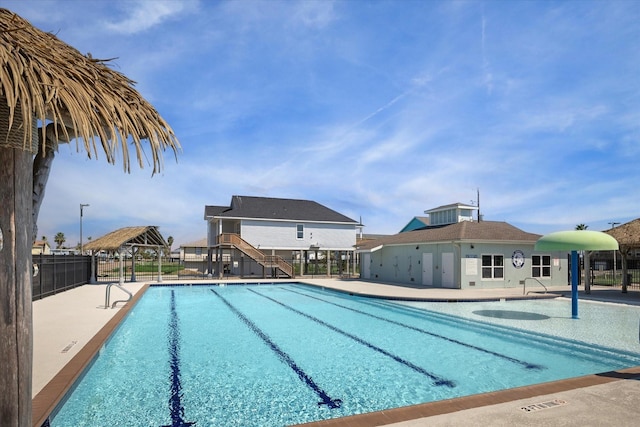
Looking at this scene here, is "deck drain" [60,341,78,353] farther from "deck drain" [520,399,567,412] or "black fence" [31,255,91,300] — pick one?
"deck drain" [520,399,567,412]

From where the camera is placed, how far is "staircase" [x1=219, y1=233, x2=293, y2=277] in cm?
2972

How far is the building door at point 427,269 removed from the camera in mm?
22594

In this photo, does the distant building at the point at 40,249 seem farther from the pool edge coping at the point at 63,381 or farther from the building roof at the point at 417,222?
the building roof at the point at 417,222

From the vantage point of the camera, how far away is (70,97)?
3170mm

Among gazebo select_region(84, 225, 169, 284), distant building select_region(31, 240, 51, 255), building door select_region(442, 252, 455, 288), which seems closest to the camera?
building door select_region(442, 252, 455, 288)

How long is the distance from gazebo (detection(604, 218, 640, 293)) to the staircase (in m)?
19.6

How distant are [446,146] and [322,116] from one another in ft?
23.2

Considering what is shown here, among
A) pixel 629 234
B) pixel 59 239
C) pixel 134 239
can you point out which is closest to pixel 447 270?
pixel 629 234

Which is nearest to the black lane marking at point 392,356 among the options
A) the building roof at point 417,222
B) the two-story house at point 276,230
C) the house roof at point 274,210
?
the two-story house at point 276,230

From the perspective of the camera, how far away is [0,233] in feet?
9.11

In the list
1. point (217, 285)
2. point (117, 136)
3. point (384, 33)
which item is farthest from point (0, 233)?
point (217, 285)

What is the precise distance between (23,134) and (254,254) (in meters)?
27.6

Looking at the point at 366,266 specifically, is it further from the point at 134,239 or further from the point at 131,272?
the point at 131,272

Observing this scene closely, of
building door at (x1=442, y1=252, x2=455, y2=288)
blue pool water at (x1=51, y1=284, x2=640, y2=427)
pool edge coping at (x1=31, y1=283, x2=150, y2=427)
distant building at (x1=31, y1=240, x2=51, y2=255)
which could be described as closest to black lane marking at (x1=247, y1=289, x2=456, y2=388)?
blue pool water at (x1=51, y1=284, x2=640, y2=427)
